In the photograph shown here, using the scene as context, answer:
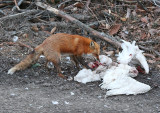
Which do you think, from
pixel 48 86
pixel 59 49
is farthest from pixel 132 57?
pixel 48 86

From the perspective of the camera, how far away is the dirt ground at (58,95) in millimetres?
5012

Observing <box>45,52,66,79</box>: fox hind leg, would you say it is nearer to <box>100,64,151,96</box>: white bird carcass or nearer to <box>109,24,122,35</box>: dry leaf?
<box>100,64,151,96</box>: white bird carcass

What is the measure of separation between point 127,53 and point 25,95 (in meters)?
2.77

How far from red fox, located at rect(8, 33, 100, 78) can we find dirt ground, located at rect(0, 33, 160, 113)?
25 cm

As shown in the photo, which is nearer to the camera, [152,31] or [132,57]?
[132,57]

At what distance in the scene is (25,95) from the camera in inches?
215

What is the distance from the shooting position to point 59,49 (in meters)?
6.71

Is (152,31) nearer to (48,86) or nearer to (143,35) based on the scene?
(143,35)

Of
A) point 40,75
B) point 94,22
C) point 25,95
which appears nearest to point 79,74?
point 40,75

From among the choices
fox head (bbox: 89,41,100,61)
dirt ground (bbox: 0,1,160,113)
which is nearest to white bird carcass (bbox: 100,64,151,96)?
dirt ground (bbox: 0,1,160,113)

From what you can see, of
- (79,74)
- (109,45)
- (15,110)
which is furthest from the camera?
(109,45)

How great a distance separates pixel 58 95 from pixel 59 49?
1.45 meters

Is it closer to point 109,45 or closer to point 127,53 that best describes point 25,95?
point 127,53

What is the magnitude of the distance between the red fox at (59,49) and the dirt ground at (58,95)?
0.25m
